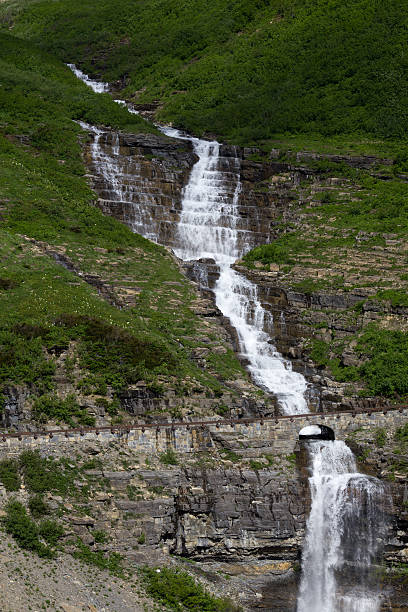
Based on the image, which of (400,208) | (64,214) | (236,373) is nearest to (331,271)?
A: (400,208)

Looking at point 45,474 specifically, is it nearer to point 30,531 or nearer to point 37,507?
point 37,507

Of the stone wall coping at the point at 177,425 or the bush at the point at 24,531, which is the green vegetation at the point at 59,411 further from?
the bush at the point at 24,531

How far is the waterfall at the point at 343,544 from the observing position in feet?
153

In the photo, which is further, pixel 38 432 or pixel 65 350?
pixel 65 350

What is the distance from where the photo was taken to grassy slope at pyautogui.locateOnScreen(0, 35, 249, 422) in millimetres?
52438

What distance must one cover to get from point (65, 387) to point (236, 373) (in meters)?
12.2

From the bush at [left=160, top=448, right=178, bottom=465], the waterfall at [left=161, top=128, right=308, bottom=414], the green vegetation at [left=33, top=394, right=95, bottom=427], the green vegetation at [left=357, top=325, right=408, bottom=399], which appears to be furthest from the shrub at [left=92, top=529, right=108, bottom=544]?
the green vegetation at [left=357, top=325, right=408, bottom=399]

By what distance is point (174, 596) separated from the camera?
139 feet

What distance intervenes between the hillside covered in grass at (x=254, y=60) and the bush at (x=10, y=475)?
5937 centimetres

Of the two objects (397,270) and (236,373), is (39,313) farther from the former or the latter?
(397,270)

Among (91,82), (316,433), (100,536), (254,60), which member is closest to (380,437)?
(316,433)

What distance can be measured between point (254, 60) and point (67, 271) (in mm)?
58014

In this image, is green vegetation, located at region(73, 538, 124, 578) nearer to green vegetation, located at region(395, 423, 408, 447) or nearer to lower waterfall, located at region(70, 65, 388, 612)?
lower waterfall, located at region(70, 65, 388, 612)

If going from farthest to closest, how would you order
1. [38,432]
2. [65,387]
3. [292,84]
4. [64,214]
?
1. [292,84]
2. [64,214]
3. [65,387]
4. [38,432]
